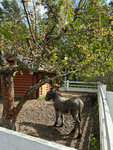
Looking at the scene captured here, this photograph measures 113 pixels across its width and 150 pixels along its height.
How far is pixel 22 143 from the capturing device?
3.86ft

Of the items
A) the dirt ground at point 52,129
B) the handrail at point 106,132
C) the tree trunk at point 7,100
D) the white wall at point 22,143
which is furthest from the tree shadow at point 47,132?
the white wall at point 22,143

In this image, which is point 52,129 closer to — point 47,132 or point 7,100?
point 47,132

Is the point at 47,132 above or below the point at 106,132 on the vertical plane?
below

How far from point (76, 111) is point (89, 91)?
10865mm

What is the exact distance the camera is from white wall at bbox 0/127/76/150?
102 cm

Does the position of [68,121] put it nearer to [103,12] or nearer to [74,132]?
[74,132]

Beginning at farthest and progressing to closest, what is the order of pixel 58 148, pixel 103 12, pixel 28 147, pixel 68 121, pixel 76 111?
pixel 68 121 < pixel 76 111 < pixel 103 12 < pixel 28 147 < pixel 58 148

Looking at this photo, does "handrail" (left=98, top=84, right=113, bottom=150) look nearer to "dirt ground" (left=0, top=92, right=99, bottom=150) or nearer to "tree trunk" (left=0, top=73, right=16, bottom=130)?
"dirt ground" (left=0, top=92, right=99, bottom=150)

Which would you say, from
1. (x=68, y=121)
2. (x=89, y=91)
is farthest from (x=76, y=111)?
(x=89, y=91)

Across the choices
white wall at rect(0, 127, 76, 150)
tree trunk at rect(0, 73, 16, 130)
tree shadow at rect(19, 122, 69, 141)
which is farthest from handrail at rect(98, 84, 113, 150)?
tree trunk at rect(0, 73, 16, 130)

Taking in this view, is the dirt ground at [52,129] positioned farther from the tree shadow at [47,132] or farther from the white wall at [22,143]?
the white wall at [22,143]

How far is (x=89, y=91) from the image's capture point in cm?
1555

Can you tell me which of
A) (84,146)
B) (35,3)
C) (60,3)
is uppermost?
(60,3)

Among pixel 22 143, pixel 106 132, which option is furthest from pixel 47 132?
pixel 22 143
